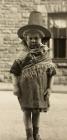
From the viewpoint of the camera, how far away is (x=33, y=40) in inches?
238

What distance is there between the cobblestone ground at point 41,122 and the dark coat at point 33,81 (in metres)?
1.03

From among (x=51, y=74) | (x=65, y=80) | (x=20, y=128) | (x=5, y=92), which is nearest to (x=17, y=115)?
(x=20, y=128)

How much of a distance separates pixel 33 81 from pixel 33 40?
0.56 metres

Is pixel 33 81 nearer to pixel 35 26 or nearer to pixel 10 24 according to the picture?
pixel 35 26

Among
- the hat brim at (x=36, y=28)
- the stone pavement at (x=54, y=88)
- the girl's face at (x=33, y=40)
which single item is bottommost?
the stone pavement at (x=54, y=88)

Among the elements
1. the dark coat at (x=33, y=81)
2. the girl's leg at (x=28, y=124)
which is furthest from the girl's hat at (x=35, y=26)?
the girl's leg at (x=28, y=124)

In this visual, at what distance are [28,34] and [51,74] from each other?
0.63m

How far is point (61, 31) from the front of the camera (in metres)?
17.3

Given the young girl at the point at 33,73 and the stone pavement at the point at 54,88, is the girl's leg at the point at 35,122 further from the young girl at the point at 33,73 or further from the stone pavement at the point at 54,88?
the stone pavement at the point at 54,88

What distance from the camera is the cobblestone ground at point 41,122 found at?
23.2 ft

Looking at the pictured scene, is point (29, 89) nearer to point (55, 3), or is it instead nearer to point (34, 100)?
point (34, 100)

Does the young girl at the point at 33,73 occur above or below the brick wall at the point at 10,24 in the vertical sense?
above

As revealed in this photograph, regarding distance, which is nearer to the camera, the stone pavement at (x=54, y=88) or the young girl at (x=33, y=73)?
the young girl at (x=33, y=73)

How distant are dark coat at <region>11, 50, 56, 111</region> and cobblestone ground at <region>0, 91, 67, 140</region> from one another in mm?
1033
